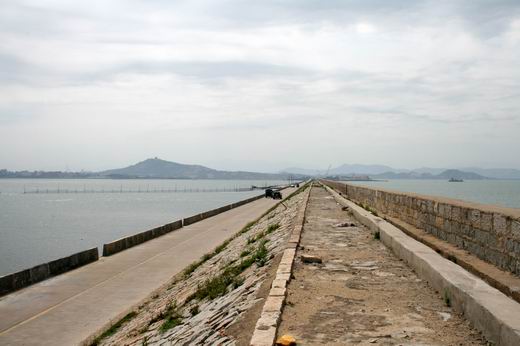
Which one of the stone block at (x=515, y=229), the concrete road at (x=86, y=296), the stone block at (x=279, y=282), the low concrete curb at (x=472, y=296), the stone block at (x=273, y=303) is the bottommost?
the concrete road at (x=86, y=296)

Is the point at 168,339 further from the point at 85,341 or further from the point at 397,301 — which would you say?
the point at 85,341

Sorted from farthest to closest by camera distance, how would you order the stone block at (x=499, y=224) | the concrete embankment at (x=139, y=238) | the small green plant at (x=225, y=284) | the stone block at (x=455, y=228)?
1. the concrete embankment at (x=139, y=238)
2. the small green plant at (x=225, y=284)
3. the stone block at (x=455, y=228)
4. the stone block at (x=499, y=224)

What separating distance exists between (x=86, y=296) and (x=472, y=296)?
45.8 feet

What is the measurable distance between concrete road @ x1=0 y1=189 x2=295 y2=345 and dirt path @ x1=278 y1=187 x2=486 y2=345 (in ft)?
22.9

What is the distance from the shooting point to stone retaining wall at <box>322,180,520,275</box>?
6043 mm

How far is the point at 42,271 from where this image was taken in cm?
1969

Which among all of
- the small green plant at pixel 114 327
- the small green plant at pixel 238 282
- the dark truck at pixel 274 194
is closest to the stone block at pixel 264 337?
the small green plant at pixel 238 282

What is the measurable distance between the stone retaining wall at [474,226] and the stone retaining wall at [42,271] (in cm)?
1377

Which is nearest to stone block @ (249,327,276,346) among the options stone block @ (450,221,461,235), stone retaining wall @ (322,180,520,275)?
stone retaining wall @ (322,180,520,275)

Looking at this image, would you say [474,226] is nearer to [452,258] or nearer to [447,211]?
[452,258]

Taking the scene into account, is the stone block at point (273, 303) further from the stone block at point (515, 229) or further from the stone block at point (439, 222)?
the stone block at point (439, 222)

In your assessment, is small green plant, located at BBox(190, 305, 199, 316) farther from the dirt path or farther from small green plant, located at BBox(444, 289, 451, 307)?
small green plant, located at BBox(444, 289, 451, 307)

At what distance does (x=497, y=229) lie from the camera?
253 inches

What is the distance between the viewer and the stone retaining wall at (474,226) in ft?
19.8
